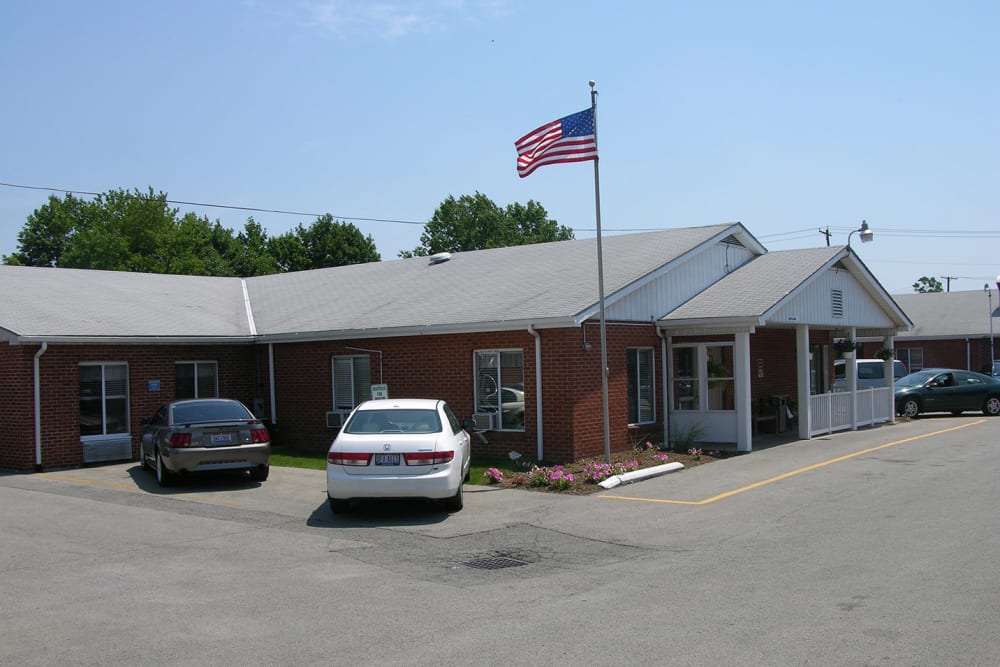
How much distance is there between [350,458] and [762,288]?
37.4ft

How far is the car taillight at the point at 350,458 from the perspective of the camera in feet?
37.8

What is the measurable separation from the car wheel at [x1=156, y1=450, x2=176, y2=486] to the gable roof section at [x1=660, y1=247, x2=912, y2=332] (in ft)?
33.4

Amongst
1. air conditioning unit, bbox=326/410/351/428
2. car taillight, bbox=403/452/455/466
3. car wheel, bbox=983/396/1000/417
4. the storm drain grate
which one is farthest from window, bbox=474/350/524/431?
car wheel, bbox=983/396/1000/417

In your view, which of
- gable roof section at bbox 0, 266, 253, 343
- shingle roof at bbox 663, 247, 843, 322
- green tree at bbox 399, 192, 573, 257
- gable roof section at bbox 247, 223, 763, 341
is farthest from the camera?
green tree at bbox 399, 192, 573, 257

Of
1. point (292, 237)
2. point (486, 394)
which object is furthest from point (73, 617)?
point (292, 237)

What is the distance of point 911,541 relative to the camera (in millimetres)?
9352

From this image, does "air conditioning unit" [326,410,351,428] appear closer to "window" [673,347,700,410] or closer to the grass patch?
the grass patch

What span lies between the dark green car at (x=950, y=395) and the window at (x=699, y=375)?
9.82 m

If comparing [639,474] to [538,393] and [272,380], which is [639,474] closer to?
[538,393]

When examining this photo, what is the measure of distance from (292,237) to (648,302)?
48.8 m

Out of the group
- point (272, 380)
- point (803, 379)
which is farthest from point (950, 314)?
point (272, 380)

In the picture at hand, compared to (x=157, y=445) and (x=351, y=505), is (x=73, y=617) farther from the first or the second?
(x=157, y=445)

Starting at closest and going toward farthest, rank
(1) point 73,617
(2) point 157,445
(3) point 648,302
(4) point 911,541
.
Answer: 1. (1) point 73,617
2. (4) point 911,541
3. (2) point 157,445
4. (3) point 648,302

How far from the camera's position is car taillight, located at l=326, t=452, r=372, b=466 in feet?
37.8
